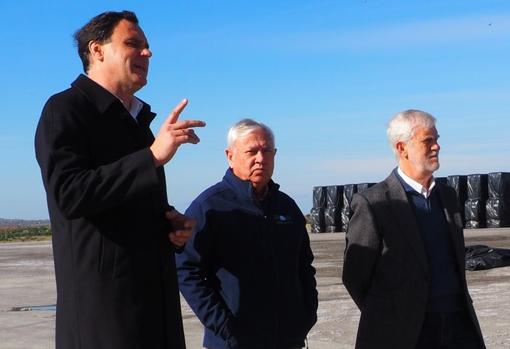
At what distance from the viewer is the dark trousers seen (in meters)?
4.47

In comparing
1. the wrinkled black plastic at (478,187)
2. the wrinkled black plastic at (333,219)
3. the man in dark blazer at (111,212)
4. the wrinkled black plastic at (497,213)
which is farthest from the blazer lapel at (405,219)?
the wrinkled black plastic at (333,219)

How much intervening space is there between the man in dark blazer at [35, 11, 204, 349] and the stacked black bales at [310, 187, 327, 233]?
28.7m

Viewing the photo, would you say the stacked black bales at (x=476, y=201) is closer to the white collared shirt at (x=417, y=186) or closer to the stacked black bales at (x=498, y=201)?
the stacked black bales at (x=498, y=201)

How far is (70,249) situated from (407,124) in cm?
213

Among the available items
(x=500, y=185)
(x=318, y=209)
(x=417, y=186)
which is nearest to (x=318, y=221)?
(x=318, y=209)

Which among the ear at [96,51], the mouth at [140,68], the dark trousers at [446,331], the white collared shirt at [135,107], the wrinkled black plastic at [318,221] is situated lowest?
the wrinkled black plastic at [318,221]

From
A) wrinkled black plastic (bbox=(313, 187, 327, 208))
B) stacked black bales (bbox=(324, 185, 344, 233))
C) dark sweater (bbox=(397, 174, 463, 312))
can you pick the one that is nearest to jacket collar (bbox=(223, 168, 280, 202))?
dark sweater (bbox=(397, 174, 463, 312))

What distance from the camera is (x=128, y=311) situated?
3031 millimetres

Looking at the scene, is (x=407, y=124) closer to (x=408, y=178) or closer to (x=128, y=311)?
(x=408, y=178)

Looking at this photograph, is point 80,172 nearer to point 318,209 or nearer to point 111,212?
point 111,212

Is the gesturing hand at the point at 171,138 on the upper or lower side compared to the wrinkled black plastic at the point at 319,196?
upper

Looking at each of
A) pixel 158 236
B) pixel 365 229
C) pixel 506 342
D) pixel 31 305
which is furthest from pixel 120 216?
pixel 31 305

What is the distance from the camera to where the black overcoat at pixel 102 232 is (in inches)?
116

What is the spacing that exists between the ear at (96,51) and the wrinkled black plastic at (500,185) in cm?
2537
